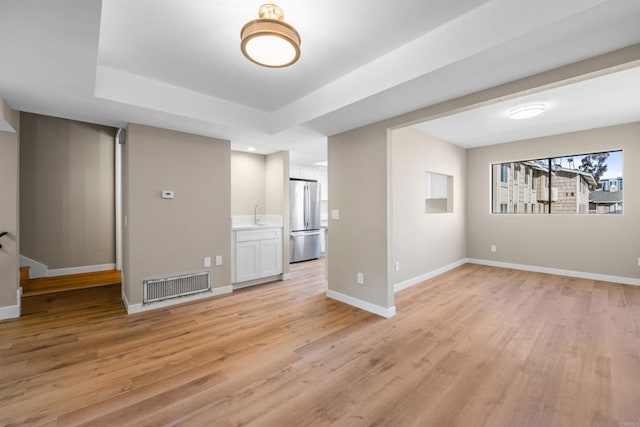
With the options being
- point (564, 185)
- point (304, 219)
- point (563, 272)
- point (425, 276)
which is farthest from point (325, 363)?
point (564, 185)

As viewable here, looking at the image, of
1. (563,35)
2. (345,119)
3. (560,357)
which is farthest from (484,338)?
(345,119)

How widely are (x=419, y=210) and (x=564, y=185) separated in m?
2.91

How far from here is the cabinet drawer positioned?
4312mm

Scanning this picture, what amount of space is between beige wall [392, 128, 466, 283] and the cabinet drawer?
1993mm

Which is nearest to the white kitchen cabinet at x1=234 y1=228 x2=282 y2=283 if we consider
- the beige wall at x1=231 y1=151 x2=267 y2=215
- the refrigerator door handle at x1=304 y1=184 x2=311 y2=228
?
the beige wall at x1=231 y1=151 x2=267 y2=215

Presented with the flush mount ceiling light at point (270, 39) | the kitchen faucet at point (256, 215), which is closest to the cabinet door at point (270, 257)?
the kitchen faucet at point (256, 215)

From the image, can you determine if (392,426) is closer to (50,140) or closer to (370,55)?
(370,55)

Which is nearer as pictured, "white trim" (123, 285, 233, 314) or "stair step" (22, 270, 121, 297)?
"white trim" (123, 285, 233, 314)

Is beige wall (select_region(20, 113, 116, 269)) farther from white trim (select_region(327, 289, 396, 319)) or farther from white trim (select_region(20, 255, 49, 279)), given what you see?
white trim (select_region(327, 289, 396, 319))

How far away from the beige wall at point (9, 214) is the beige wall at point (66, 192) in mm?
2091

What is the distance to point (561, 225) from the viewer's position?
4871 millimetres

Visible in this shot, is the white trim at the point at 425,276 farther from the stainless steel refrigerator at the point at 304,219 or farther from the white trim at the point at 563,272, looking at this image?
the stainless steel refrigerator at the point at 304,219

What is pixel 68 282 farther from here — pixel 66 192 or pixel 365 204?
pixel 365 204

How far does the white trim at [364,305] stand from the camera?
316cm
